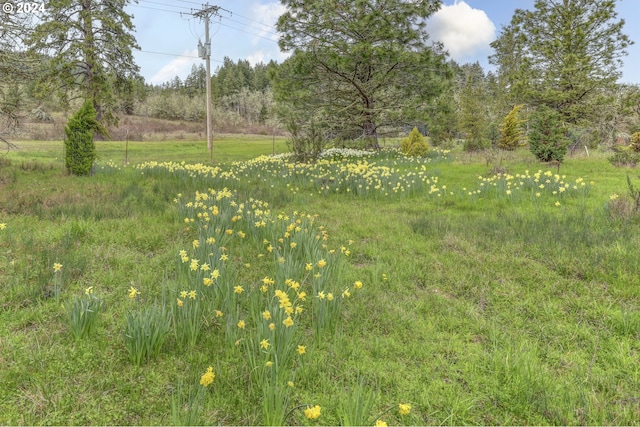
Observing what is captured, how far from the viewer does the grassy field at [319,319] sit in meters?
1.95

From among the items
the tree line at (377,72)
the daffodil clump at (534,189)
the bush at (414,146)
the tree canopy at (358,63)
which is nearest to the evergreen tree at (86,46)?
the tree line at (377,72)

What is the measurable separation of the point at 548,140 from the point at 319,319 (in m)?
12.0

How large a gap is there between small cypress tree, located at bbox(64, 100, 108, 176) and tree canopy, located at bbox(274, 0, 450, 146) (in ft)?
26.3

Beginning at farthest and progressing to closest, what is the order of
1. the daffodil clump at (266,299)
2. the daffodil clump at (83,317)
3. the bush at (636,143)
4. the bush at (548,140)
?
1. the bush at (636,143)
2. the bush at (548,140)
3. the daffodil clump at (83,317)
4. the daffodil clump at (266,299)

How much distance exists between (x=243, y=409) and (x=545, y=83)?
22451 millimetres

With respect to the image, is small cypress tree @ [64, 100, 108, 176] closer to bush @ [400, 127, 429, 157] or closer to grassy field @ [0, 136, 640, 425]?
grassy field @ [0, 136, 640, 425]

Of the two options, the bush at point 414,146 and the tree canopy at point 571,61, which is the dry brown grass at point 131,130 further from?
the tree canopy at point 571,61

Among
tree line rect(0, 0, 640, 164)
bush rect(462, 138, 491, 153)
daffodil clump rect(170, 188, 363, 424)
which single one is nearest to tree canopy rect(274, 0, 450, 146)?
tree line rect(0, 0, 640, 164)

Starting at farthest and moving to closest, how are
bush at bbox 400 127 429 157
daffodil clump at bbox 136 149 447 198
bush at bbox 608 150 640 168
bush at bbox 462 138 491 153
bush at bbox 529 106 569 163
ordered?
bush at bbox 462 138 491 153, bush at bbox 400 127 429 157, bush at bbox 529 106 569 163, bush at bbox 608 150 640 168, daffodil clump at bbox 136 149 447 198

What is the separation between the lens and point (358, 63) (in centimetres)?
1479

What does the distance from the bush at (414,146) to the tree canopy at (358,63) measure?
2.83ft

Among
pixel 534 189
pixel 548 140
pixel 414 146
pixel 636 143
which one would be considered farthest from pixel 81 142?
pixel 636 143

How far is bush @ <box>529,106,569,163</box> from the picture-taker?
1088cm

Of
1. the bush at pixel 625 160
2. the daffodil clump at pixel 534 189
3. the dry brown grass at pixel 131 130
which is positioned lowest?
the daffodil clump at pixel 534 189
